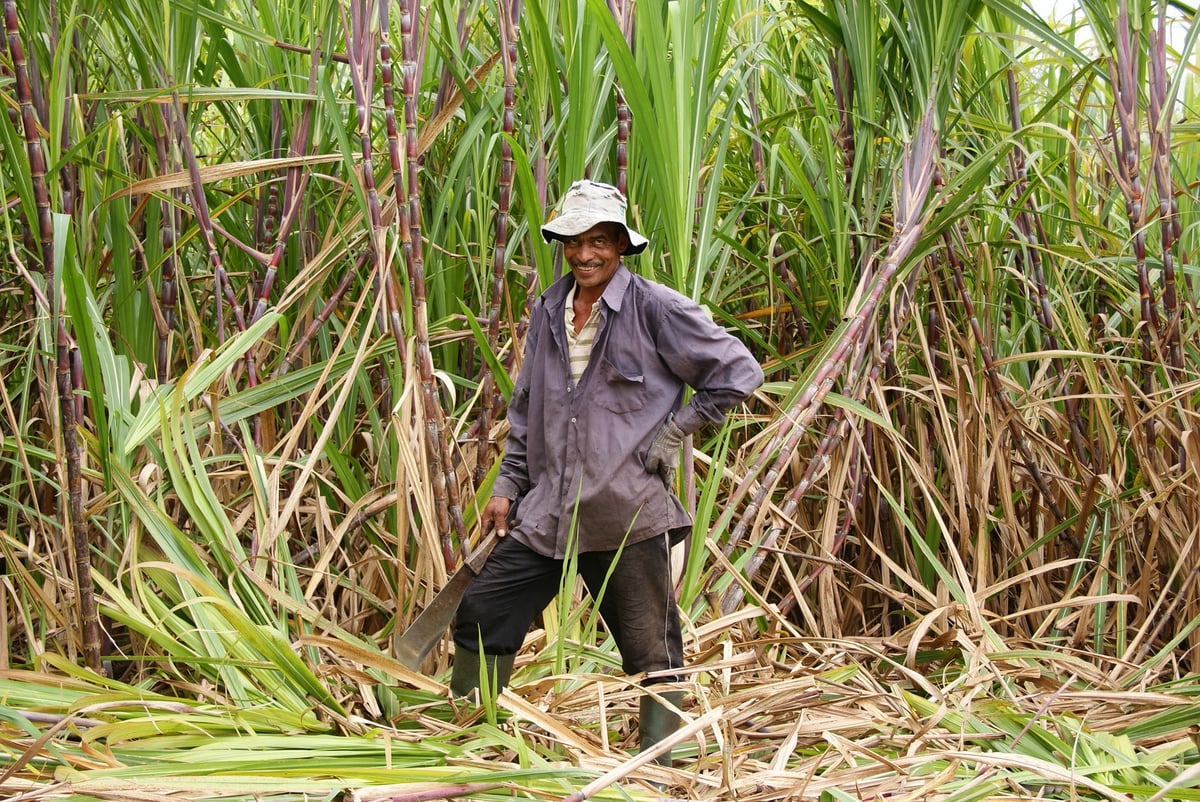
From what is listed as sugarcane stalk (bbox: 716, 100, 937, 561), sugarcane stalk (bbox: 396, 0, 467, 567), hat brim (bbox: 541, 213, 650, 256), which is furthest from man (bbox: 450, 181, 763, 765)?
sugarcane stalk (bbox: 716, 100, 937, 561)

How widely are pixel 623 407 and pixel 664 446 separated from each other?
0.10m

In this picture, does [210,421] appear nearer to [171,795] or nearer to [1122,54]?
[171,795]

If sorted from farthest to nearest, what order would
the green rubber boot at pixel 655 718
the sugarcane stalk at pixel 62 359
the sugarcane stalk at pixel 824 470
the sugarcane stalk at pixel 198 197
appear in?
1. the sugarcane stalk at pixel 824 470
2. the sugarcane stalk at pixel 198 197
3. the green rubber boot at pixel 655 718
4. the sugarcane stalk at pixel 62 359

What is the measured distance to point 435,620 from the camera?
2.25m

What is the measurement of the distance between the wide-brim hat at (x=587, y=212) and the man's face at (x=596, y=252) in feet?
0.07

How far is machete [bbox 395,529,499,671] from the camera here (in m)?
2.23

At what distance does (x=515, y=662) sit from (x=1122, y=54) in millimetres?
1846

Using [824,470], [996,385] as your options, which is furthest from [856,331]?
[996,385]

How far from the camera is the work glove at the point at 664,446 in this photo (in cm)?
214

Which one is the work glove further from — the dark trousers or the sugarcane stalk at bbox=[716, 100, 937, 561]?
the sugarcane stalk at bbox=[716, 100, 937, 561]

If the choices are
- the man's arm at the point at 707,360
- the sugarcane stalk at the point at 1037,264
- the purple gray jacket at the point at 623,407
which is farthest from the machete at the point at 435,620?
the sugarcane stalk at the point at 1037,264

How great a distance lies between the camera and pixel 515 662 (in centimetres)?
245

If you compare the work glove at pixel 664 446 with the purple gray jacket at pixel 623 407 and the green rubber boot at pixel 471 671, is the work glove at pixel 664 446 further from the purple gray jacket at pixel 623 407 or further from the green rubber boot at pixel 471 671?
the green rubber boot at pixel 471 671

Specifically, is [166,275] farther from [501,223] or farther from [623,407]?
[623,407]
